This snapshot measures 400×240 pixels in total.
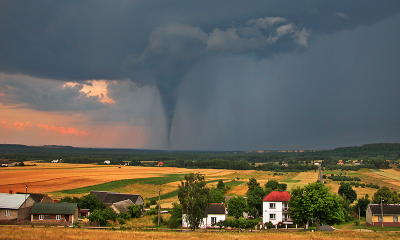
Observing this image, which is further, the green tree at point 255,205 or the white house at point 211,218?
the green tree at point 255,205

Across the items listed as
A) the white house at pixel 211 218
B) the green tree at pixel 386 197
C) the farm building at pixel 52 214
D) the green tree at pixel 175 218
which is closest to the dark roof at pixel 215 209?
the white house at pixel 211 218

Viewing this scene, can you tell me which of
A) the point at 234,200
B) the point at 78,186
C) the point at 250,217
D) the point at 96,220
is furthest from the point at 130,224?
the point at 78,186

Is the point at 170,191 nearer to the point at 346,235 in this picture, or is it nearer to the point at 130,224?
the point at 130,224

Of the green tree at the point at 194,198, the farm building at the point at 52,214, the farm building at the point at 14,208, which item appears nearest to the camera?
the green tree at the point at 194,198

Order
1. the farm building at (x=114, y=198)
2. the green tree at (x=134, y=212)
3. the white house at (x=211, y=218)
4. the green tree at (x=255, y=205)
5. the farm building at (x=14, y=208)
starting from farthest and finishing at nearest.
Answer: the farm building at (x=114, y=198), the green tree at (x=255, y=205), the green tree at (x=134, y=212), the white house at (x=211, y=218), the farm building at (x=14, y=208)

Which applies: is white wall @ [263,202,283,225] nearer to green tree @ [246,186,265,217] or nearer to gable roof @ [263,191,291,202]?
gable roof @ [263,191,291,202]

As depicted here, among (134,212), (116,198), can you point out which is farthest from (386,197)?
(116,198)

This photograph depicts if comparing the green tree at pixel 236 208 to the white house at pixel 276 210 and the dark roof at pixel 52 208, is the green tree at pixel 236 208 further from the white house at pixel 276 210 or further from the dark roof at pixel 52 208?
the dark roof at pixel 52 208
